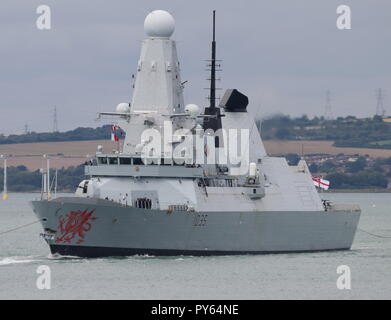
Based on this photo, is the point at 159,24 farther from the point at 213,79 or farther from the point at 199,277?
the point at 199,277

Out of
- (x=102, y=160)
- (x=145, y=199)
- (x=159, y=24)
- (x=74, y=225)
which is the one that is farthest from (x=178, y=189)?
(x=159, y=24)

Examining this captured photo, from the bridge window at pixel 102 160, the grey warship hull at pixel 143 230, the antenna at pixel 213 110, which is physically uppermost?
the antenna at pixel 213 110

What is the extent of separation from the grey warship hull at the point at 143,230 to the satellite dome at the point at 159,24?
25.9ft

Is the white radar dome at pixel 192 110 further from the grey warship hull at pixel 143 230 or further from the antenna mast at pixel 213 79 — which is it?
the grey warship hull at pixel 143 230

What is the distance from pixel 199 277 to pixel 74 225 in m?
6.26

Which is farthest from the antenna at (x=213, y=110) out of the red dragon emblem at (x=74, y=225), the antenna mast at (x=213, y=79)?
the red dragon emblem at (x=74, y=225)

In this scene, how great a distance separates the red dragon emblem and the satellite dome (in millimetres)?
8582

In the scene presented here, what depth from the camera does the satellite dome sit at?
47375 millimetres

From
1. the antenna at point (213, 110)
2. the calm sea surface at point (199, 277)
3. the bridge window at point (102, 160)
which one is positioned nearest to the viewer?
the calm sea surface at point (199, 277)

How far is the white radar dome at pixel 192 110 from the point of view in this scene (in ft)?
156

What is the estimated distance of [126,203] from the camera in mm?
45125
